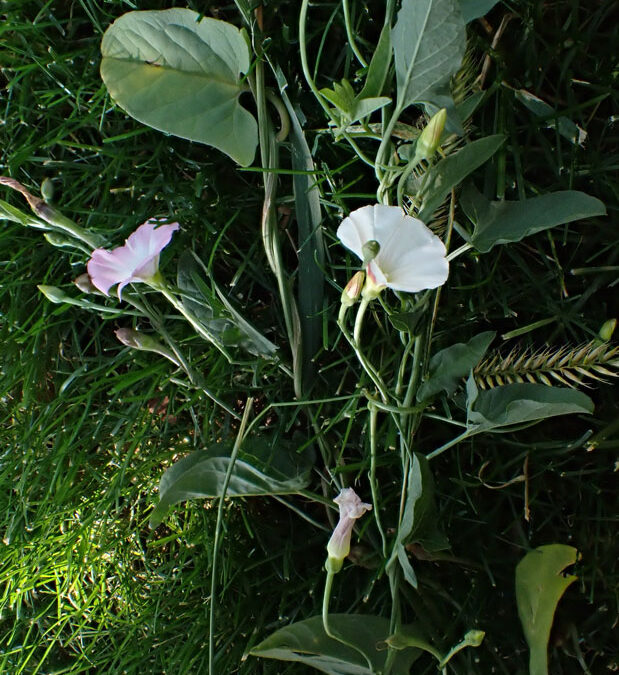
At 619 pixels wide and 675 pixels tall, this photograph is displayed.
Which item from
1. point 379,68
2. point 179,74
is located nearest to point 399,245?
point 379,68

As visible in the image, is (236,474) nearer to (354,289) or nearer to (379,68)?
(354,289)

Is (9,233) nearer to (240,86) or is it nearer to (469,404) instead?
(240,86)

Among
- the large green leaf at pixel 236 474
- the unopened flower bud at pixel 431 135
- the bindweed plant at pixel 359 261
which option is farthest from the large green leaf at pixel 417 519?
the unopened flower bud at pixel 431 135

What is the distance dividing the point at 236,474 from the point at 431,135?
331mm

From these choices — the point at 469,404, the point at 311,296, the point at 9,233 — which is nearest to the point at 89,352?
the point at 9,233

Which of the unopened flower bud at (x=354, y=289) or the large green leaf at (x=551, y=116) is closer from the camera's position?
the unopened flower bud at (x=354, y=289)

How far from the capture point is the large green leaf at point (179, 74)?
56 centimetres

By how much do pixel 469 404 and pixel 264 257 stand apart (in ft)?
0.90

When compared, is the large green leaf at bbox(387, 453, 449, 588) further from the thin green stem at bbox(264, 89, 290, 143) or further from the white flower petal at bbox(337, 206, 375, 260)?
the thin green stem at bbox(264, 89, 290, 143)

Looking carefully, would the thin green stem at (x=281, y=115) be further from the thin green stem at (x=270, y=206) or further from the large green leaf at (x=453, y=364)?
the large green leaf at (x=453, y=364)

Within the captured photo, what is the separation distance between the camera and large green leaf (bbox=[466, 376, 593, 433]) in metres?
0.50

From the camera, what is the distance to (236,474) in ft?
2.00

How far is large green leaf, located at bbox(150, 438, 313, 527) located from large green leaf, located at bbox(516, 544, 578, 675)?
0.21m

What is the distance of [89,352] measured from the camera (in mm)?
782
